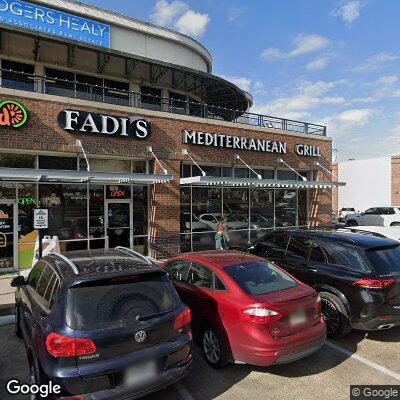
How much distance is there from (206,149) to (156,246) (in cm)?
434

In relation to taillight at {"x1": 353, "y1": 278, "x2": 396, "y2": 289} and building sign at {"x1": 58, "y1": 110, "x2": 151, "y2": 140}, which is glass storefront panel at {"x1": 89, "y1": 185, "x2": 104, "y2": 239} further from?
taillight at {"x1": 353, "y1": 278, "x2": 396, "y2": 289}

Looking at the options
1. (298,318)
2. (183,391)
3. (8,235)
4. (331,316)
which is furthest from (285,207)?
(183,391)

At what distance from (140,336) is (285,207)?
14893mm

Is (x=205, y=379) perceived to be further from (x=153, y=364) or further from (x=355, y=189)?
(x=355, y=189)

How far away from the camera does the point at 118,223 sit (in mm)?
12844

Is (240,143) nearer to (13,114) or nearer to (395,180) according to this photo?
(13,114)

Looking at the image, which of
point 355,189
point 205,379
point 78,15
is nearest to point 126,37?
point 78,15

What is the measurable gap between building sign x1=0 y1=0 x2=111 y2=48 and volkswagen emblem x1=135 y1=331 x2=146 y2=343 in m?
13.0

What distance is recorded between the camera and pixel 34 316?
4258 millimetres

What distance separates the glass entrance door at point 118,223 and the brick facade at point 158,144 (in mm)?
848

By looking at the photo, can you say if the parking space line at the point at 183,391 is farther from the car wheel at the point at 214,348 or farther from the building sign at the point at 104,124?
the building sign at the point at 104,124

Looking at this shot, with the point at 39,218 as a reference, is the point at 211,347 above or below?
below

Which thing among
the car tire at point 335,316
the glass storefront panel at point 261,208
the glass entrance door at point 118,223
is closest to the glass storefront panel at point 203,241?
the glass storefront panel at point 261,208

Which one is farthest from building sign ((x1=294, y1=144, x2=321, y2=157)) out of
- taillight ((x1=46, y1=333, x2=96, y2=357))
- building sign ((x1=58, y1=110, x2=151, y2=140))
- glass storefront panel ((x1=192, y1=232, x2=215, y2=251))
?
taillight ((x1=46, y1=333, x2=96, y2=357))
